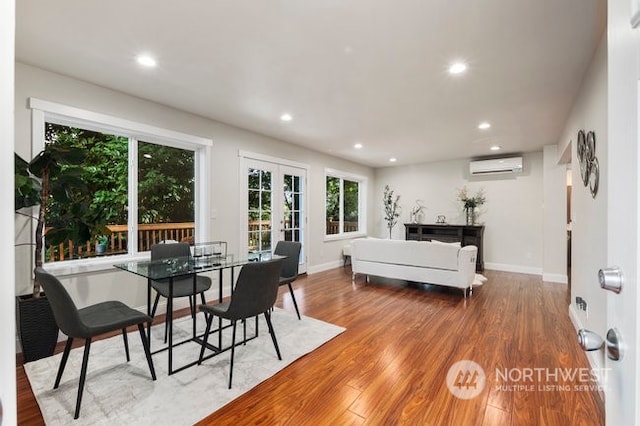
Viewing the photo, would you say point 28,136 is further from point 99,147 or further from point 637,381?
point 637,381

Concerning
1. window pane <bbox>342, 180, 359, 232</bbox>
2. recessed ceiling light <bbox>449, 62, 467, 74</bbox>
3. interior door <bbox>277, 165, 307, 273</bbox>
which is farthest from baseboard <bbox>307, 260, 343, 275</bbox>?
recessed ceiling light <bbox>449, 62, 467, 74</bbox>

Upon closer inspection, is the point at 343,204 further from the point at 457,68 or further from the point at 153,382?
the point at 153,382

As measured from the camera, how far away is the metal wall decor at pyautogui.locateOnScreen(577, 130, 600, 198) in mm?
2180

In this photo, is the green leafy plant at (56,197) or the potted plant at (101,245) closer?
the green leafy plant at (56,197)

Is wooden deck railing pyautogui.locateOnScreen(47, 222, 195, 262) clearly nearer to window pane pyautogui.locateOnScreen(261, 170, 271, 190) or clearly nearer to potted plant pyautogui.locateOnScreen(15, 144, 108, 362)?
potted plant pyautogui.locateOnScreen(15, 144, 108, 362)

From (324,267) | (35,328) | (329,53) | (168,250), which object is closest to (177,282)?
(168,250)

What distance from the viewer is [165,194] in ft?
12.2

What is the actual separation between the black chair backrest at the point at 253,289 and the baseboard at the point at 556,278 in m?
5.13

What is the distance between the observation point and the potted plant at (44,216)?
2.33m

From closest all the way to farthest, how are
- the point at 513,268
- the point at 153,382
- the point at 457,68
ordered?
the point at 153,382 < the point at 457,68 < the point at 513,268

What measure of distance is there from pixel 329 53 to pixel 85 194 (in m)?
2.71

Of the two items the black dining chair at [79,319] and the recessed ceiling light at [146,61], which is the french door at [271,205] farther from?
the black dining chair at [79,319]

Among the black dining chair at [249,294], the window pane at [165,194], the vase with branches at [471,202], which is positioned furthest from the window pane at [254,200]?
the vase with branches at [471,202]

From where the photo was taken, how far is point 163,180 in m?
3.71
